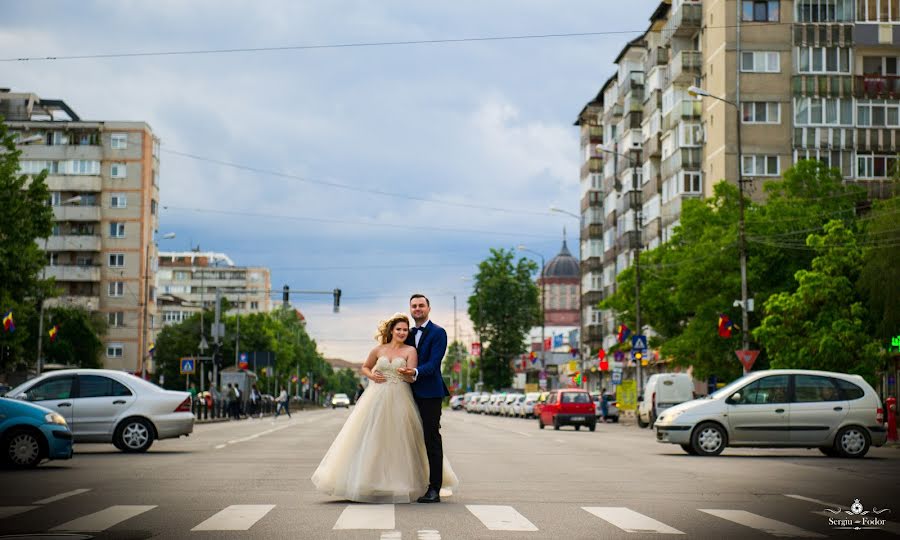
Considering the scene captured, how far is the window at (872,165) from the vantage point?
72188 millimetres

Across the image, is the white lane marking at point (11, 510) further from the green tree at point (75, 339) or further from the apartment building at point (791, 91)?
the green tree at point (75, 339)

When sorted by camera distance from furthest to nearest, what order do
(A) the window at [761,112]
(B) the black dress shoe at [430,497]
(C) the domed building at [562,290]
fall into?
(C) the domed building at [562,290] → (A) the window at [761,112] → (B) the black dress shoe at [430,497]

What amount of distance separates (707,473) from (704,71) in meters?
60.4

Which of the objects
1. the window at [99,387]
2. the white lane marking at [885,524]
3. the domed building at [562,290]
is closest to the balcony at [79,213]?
the domed building at [562,290]

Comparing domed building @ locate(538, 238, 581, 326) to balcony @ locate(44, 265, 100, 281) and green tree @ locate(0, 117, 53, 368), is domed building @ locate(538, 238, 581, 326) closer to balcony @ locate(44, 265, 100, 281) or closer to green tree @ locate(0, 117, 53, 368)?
balcony @ locate(44, 265, 100, 281)

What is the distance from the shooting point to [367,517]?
12.9 m

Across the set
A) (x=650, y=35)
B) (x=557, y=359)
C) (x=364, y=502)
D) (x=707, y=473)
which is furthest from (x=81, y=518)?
(x=557, y=359)

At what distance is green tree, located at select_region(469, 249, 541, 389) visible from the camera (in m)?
127

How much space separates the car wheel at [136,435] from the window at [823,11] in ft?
181

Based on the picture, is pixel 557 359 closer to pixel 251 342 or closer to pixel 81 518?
pixel 251 342

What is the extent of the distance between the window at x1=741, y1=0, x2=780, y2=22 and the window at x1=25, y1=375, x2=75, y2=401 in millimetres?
54795

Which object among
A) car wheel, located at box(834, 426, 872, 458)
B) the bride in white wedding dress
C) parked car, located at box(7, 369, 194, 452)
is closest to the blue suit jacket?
the bride in white wedding dress

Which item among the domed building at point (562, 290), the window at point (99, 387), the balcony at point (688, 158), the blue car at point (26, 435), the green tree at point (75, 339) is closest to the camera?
the blue car at point (26, 435)

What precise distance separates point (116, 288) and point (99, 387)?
9513 cm
